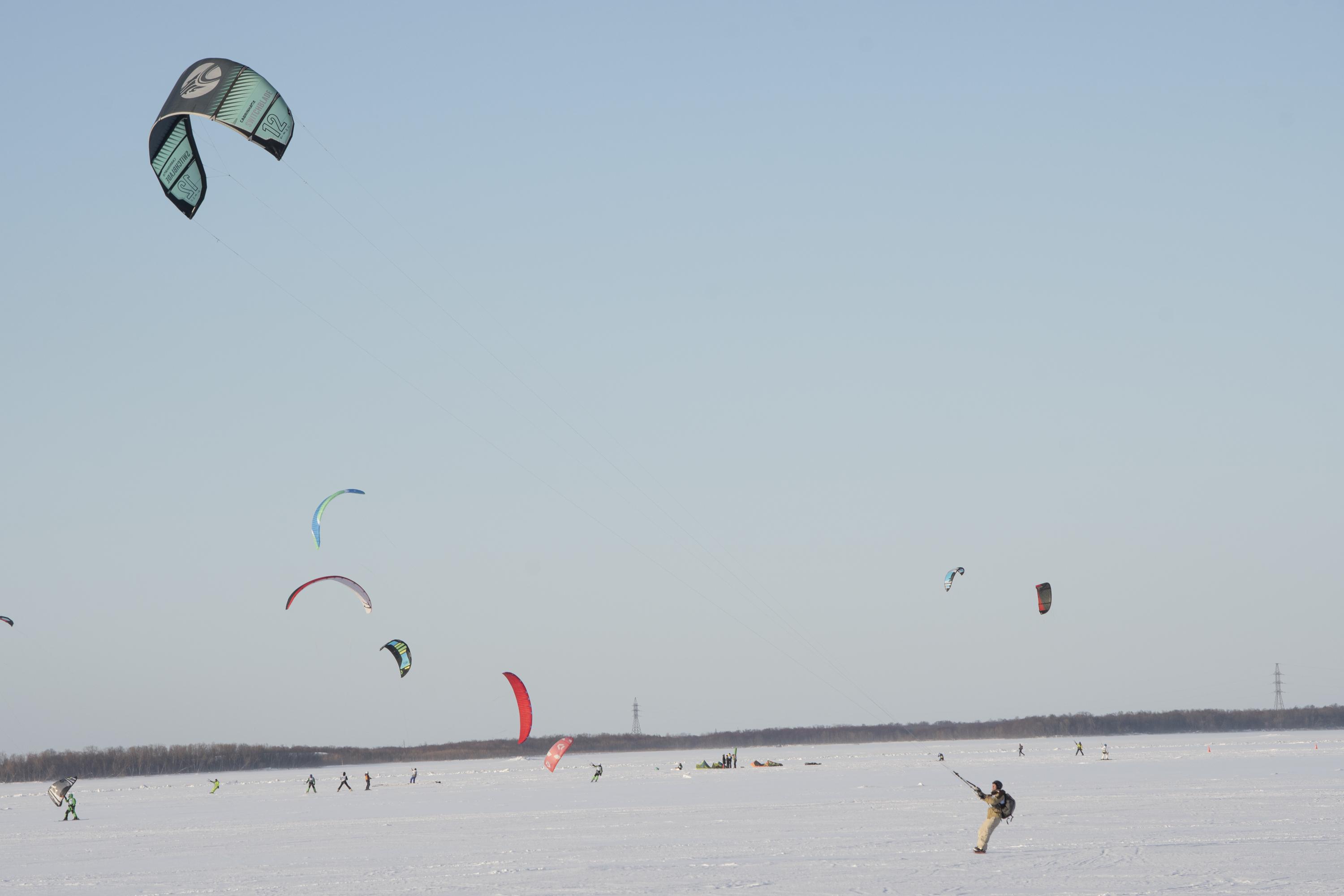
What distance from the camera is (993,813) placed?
1111 cm

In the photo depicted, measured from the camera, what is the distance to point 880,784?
900 inches

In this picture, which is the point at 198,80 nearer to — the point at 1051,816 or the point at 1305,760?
the point at 1051,816

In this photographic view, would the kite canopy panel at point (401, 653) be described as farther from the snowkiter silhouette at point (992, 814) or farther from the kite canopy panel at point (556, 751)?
the snowkiter silhouette at point (992, 814)

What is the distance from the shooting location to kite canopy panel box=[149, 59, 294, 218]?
1113 cm

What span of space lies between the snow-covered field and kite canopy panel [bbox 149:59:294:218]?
632 centimetres

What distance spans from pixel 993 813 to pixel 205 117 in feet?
30.6

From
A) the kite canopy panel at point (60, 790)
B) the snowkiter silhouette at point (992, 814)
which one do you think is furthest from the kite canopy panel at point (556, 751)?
the snowkiter silhouette at point (992, 814)

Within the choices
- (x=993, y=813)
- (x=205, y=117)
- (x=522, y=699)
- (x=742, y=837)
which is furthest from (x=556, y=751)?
(x=205, y=117)

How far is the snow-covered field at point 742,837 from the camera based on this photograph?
9.77 meters

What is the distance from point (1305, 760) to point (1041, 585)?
8.15m

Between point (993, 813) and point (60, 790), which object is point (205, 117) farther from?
point (60, 790)

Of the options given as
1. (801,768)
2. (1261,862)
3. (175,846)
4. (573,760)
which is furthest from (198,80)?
(573,760)

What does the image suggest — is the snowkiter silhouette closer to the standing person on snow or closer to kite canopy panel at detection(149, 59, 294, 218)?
the standing person on snow

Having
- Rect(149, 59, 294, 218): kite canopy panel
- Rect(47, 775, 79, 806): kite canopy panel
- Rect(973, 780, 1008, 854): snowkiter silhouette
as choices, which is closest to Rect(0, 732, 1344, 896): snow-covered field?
Rect(973, 780, 1008, 854): snowkiter silhouette
